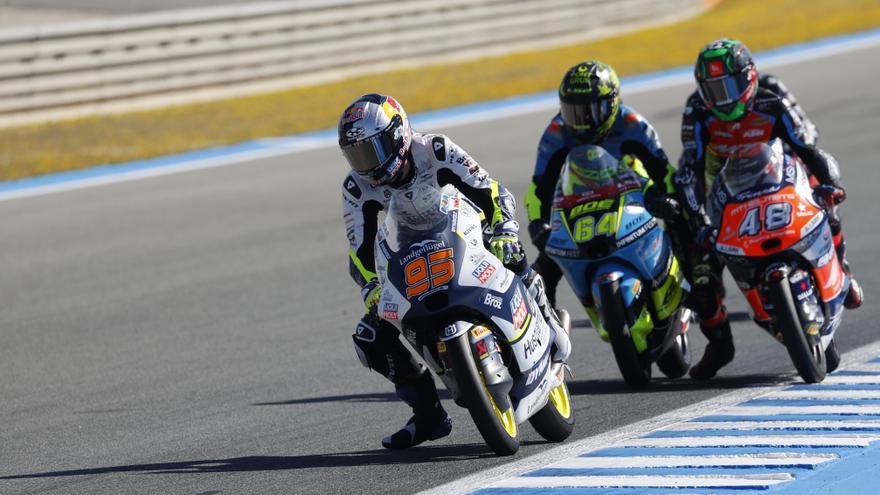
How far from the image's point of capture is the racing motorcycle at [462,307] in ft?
19.6

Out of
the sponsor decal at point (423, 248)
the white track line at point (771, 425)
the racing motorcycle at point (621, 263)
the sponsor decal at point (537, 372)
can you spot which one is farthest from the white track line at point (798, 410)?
the sponsor decal at point (423, 248)

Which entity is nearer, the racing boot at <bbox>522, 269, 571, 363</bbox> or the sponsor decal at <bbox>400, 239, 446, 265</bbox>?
the sponsor decal at <bbox>400, 239, 446, 265</bbox>

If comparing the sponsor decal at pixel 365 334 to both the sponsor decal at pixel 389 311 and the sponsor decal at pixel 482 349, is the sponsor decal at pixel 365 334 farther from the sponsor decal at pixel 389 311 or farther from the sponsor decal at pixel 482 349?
the sponsor decal at pixel 482 349

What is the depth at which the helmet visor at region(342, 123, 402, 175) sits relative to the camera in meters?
6.16

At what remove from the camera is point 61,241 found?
536 inches

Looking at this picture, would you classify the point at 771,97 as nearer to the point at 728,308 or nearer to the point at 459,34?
the point at 728,308

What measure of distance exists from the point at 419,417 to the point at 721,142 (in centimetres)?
249

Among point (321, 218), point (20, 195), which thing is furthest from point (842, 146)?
point (20, 195)

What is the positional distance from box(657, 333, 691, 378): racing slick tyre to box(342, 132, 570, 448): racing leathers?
1341mm

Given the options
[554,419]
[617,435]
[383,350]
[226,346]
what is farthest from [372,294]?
[226,346]

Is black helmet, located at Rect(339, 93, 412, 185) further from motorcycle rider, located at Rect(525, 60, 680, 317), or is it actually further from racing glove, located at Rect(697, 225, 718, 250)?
racing glove, located at Rect(697, 225, 718, 250)

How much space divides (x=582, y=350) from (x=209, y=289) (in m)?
3.74

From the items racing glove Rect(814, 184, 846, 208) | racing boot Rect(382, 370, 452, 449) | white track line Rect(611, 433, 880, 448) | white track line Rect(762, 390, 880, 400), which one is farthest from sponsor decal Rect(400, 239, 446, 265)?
racing glove Rect(814, 184, 846, 208)

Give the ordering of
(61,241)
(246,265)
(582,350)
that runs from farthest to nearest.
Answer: (61,241)
(246,265)
(582,350)
